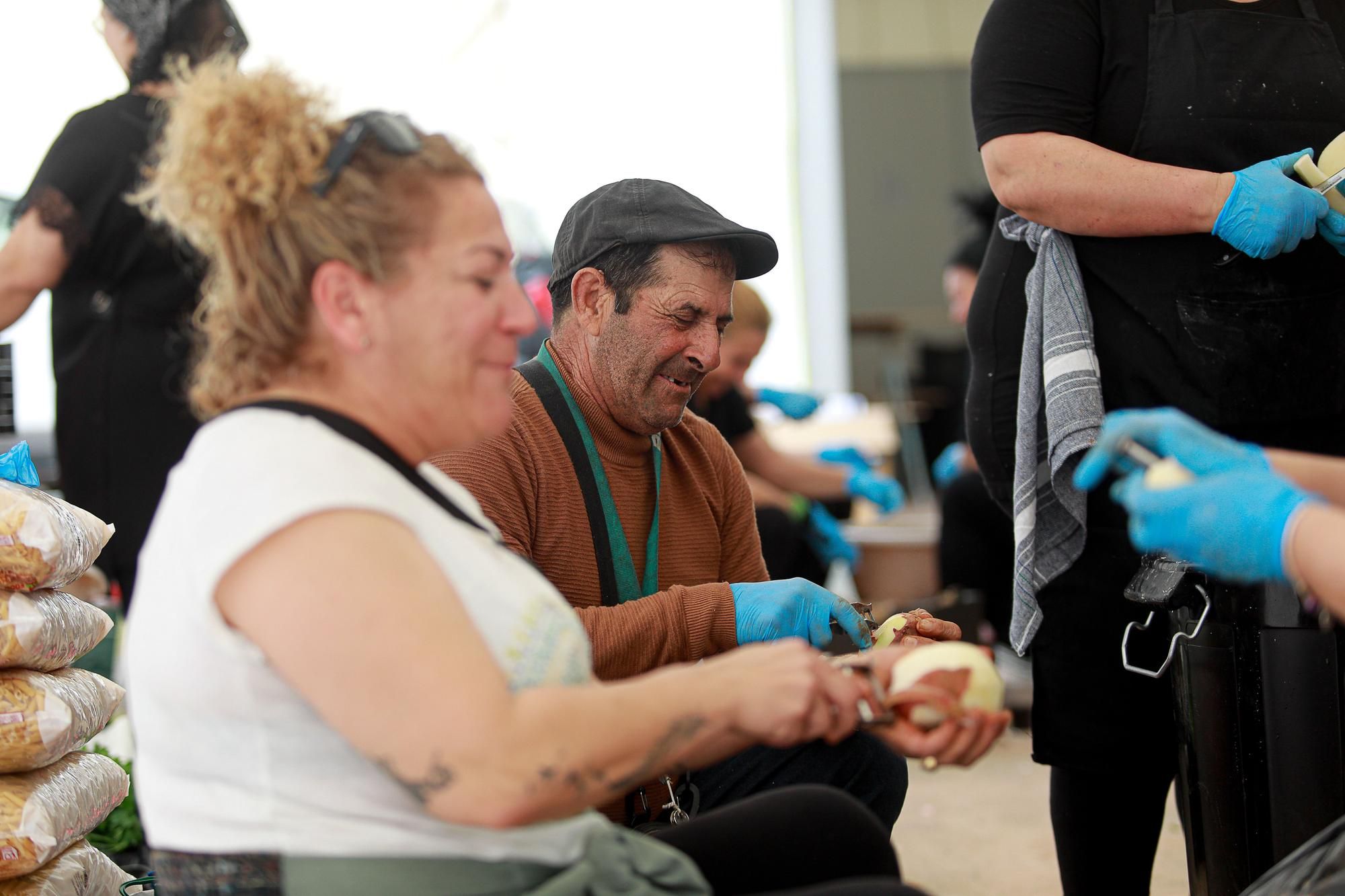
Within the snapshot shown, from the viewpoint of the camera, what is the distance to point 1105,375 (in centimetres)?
168

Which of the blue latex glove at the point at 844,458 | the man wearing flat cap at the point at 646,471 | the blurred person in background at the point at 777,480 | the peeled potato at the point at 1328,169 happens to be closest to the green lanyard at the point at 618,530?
the man wearing flat cap at the point at 646,471

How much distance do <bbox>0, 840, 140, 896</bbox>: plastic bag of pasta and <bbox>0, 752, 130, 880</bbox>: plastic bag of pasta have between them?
0.02 metres

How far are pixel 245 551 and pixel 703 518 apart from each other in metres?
0.95

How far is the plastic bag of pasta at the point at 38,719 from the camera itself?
150 cm

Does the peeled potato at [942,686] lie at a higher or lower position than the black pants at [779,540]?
higher

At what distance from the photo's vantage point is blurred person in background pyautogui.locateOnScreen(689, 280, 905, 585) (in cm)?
346

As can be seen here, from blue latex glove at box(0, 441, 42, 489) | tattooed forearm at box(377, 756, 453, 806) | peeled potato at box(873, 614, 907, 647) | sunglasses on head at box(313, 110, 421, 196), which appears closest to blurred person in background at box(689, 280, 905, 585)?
peeled potato at box(873, 614, 907, 647)

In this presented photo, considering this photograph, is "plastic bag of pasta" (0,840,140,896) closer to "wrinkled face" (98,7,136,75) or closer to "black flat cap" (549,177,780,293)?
"black flat cap" (549,177,780,293)

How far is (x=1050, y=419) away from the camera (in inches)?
65.0

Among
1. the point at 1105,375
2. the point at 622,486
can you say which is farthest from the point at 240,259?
the point at 1105,375

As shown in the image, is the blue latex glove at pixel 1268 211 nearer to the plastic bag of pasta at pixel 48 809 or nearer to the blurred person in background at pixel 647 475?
the blurred person in background at pixel 647 475

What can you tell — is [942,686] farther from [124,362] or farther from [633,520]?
[124,362]

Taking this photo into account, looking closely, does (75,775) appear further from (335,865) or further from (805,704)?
(805,704)

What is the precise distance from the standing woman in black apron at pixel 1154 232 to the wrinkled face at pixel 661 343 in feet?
1.41
